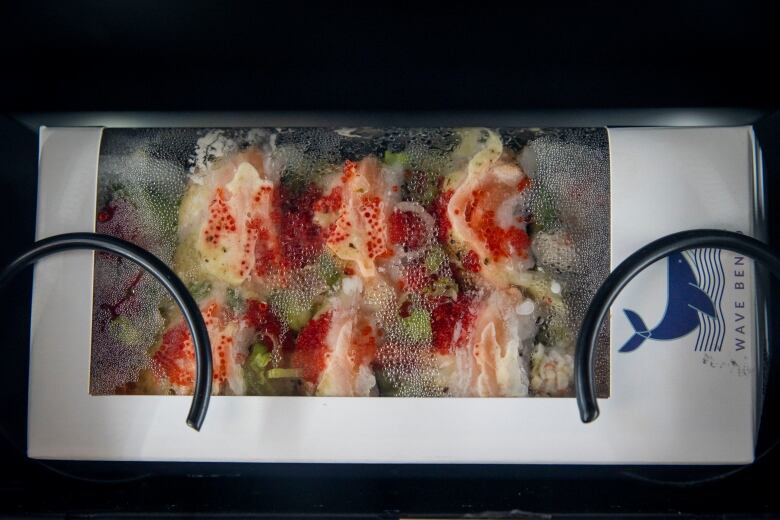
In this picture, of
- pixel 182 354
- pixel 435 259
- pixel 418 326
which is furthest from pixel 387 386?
pixel 182 354

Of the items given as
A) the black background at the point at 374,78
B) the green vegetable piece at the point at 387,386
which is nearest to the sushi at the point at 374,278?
the green vegetable piece at the point at 387,386

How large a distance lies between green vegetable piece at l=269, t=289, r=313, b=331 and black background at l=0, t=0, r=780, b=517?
222mm

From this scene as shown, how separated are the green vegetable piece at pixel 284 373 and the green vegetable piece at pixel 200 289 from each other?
0.49 feet

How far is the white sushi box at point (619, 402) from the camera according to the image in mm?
870

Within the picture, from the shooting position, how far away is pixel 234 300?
888mm

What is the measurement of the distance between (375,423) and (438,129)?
17.5 inches

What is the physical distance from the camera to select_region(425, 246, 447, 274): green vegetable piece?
34.7 inches

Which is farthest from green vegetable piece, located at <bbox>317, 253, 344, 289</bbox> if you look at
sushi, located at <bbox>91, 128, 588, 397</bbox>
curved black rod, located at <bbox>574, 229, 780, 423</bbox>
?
curved black rod, located at <bbox>574, 229, 780, 423</bbox>

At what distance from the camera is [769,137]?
0.90 m

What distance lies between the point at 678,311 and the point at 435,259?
363mm

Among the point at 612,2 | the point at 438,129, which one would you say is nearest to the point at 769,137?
the point at 612,2

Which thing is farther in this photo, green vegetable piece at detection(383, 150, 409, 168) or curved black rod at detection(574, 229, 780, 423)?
green vegetable piece at detection(383, 150, 409, 168)

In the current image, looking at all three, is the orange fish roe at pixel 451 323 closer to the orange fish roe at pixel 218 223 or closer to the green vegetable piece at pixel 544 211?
the green vegetable piece at pixel 544 211

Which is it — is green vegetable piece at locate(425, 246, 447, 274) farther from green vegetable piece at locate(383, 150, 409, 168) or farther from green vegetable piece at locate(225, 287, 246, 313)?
green vegetable piece at locate(225, 287, 246, 313)
